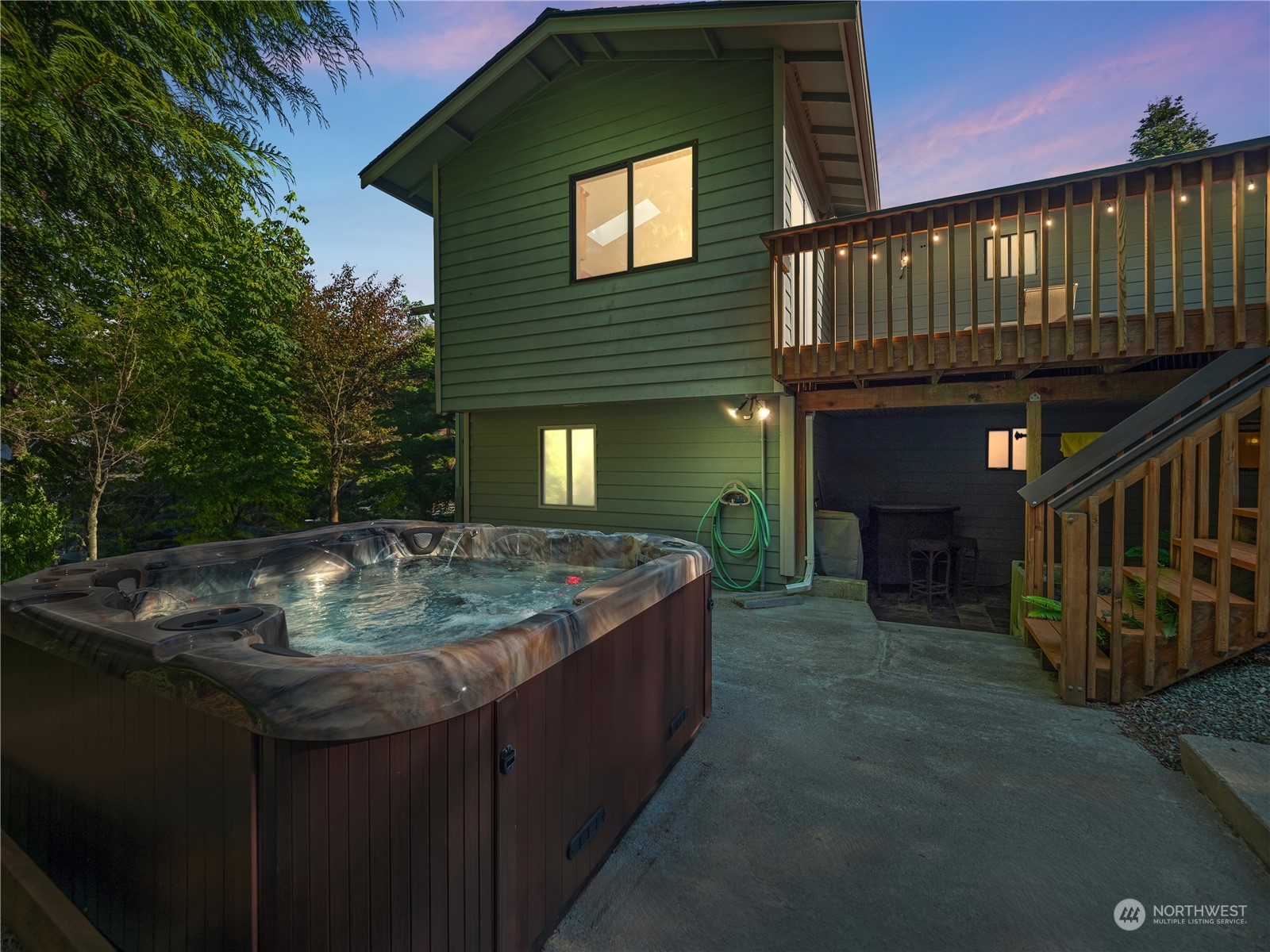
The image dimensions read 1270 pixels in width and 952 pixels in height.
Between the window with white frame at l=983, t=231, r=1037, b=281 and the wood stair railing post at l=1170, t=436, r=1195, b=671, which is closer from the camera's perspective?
the wood stair railing post at l=1170, t=436, r=1195, b=671

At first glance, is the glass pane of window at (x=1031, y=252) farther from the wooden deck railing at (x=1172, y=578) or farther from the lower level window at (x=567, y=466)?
the lower level window at (x=567, y=466)

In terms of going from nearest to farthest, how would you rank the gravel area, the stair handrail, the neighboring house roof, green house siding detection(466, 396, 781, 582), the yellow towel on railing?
the gravel area < the stair handrail < the neighboring house roof < green house siding detection(466, 396, 781, 582) < the yellow towel on railing

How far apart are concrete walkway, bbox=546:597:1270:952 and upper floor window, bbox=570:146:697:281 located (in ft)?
14.1

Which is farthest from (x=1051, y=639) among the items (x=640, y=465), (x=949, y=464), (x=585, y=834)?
(x=949, y=464)

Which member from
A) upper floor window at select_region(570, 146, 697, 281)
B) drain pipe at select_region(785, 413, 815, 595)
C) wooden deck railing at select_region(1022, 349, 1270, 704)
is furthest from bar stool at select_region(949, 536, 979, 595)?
upper floor window at select_region(570, 146, 697, 281)

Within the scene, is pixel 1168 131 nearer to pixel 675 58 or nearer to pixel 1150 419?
pixel 675 58

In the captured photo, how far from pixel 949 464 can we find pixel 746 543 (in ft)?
10.7

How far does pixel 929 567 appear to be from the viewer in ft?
17.4

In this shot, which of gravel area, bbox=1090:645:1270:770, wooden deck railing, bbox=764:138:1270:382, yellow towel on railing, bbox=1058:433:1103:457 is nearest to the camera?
gravel area, bbox=1090:645:1270:770

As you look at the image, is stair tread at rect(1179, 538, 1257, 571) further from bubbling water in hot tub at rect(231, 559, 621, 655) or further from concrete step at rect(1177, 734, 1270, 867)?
bubbling water in hot tub at rect(231, 559, 621, 655)

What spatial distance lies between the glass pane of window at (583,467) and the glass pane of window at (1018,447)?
196 inches

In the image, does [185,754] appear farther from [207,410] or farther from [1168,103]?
[1168,103]

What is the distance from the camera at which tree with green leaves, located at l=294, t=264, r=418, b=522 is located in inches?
305

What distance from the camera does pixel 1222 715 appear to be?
2326 mm
